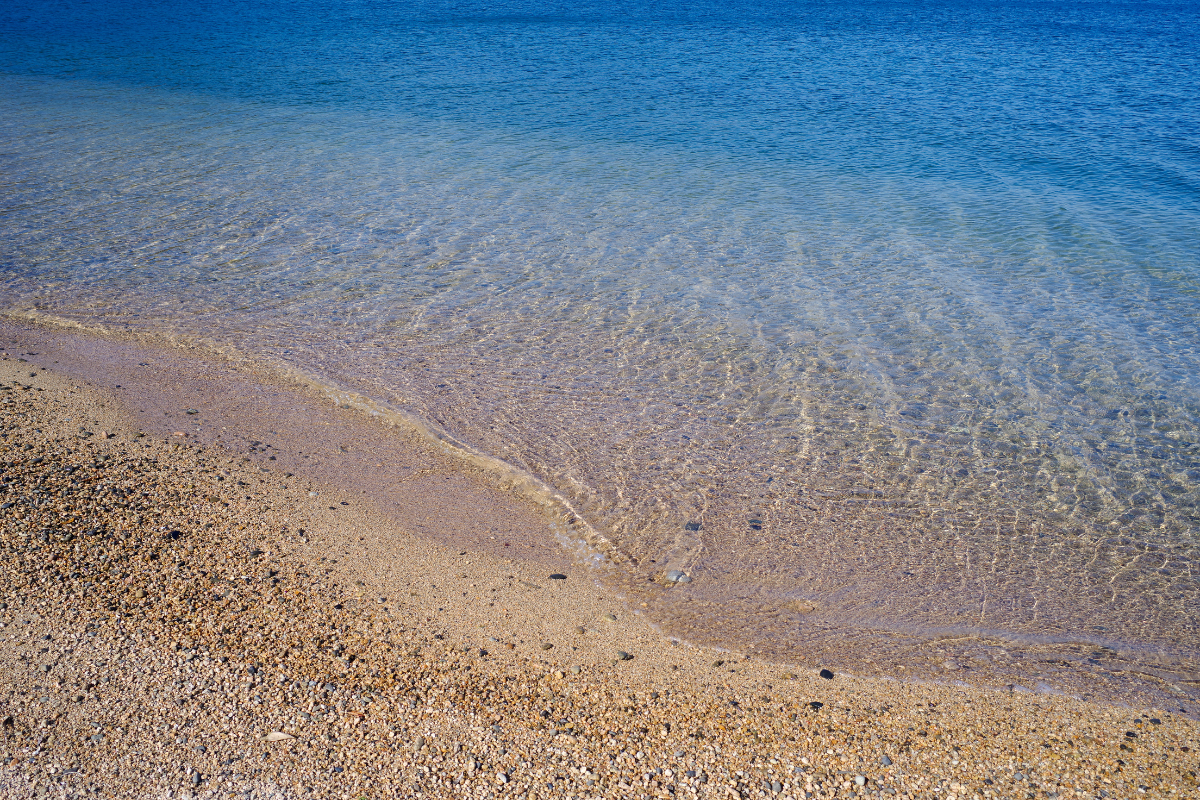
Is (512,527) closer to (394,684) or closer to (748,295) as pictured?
(394,684)

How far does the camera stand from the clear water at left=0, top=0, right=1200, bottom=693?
4793 mm

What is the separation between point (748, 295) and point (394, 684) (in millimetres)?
5906

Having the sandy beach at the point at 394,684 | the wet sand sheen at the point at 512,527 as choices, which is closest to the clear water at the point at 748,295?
the wet sand sheen at the point at 512,527

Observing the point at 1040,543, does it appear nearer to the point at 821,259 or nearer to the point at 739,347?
the point at 739,347

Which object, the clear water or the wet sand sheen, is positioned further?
the clear water

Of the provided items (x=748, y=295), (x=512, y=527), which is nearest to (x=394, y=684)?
(x=512, y=527)

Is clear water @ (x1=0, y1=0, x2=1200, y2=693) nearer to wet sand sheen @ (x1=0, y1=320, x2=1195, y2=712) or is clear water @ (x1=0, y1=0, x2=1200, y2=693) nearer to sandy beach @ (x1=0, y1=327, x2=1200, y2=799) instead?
wet sand sheen @ (x1=0, y1=320, x2=1195, y2=712)

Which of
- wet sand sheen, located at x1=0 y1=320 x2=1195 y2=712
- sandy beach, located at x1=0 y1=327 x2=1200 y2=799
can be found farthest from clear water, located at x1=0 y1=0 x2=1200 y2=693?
sandy beach, located at x1=0 y1=327 x2=1200 y2=799

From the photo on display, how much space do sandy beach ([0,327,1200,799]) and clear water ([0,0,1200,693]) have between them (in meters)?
0.48

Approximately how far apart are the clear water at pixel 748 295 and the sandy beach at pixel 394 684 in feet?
1.57

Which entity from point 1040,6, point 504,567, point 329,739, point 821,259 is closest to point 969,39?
point 1040,6

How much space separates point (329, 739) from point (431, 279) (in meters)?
6.00

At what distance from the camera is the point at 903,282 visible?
8680mm

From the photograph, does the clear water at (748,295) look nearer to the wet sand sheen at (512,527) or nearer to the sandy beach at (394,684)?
the wet sand sheen at (512,527)
